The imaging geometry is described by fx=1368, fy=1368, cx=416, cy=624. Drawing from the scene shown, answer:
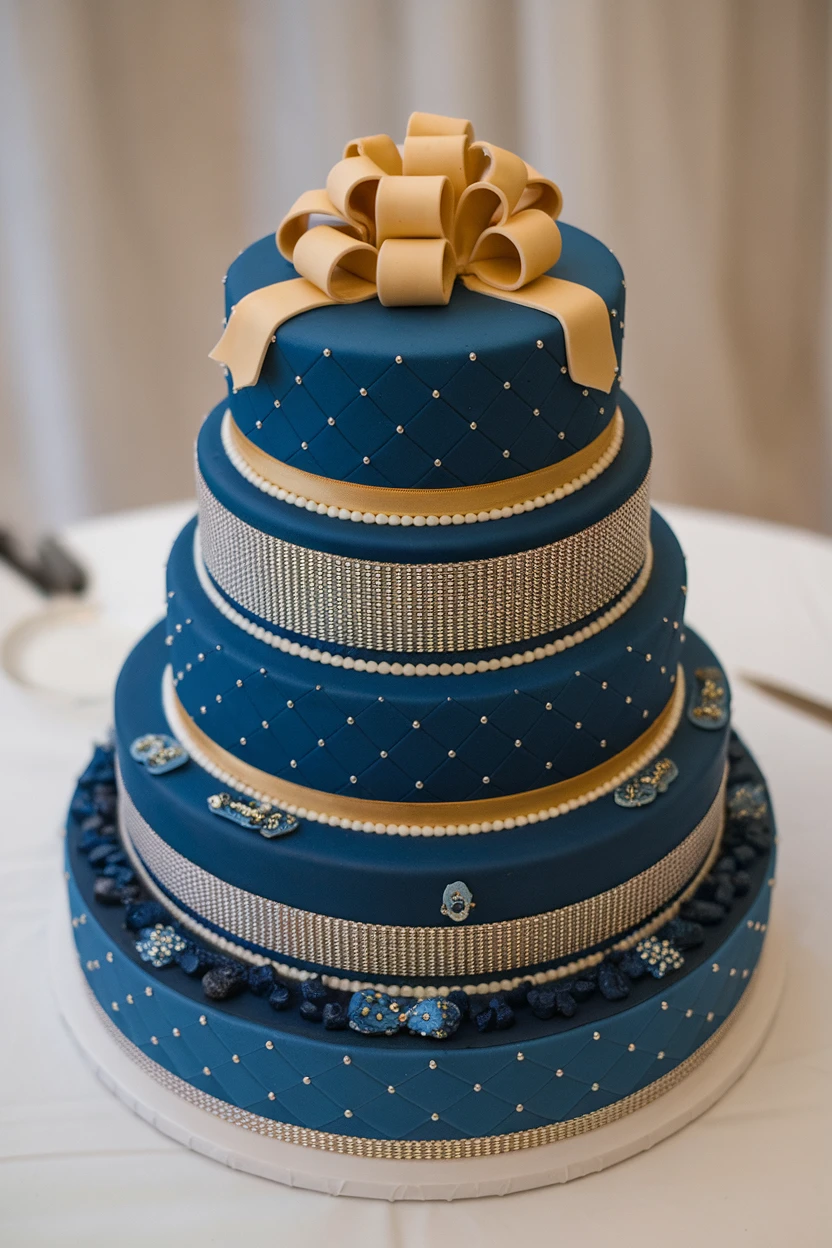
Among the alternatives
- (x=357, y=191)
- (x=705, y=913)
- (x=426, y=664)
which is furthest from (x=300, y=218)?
(x=705, y=913)

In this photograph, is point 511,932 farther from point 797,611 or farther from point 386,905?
point 797,611

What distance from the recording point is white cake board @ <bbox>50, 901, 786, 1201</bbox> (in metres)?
2.17

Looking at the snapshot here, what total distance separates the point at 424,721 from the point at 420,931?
1.15 ft

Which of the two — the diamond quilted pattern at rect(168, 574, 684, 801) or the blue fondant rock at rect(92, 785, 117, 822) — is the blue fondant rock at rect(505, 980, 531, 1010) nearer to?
the diamond quilted pattern at rect(168, 574, 684, 801)

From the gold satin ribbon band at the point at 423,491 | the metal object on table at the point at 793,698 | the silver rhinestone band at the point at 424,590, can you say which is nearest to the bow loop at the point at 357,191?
the gold satin ribbon band at the point at 423,491

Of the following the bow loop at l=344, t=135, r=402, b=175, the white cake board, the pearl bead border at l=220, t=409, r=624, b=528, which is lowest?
the white cake board

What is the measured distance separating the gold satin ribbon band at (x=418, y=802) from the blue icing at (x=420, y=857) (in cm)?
2

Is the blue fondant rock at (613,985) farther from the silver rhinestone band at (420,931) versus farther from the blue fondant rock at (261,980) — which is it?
the blue fondant rock at (261,980)

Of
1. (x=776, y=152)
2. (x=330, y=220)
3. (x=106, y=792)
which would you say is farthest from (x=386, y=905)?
(x=776, y=152)

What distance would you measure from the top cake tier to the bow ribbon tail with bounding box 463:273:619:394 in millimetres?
16

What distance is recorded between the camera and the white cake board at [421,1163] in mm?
2168

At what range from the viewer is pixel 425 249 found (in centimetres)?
200

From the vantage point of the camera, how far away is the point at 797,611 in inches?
141

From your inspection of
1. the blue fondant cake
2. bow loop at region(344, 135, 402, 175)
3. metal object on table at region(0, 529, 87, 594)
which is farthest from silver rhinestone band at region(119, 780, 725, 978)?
metal object on table at region(0, 529, 87, 594)
